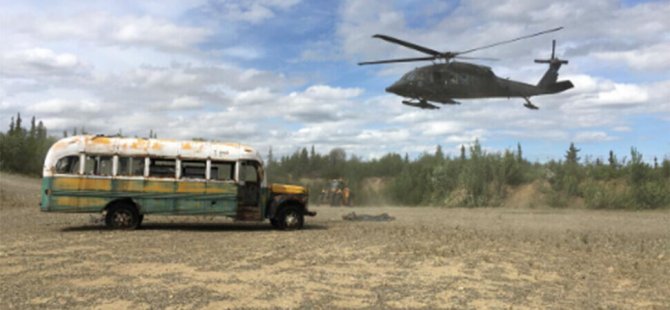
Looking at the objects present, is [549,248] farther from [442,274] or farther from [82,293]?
[82,293]

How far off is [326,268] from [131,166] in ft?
26.4

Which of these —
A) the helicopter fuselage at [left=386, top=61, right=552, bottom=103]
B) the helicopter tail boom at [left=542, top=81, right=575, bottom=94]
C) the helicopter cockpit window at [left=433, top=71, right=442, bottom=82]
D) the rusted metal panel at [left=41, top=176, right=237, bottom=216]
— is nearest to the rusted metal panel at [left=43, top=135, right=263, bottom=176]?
the rusted metal panel at [left=41, top=176, right=237, bottom=216]

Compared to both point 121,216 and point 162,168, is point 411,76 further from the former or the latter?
point 121,216

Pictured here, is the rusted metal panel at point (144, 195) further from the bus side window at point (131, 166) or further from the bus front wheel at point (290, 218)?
the bus front wheel at point (290, 218)

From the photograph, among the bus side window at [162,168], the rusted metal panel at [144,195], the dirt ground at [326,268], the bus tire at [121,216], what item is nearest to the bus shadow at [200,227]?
the dirt ground at [326,268]

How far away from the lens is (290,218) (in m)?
17.4

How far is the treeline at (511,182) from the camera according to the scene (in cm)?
3262

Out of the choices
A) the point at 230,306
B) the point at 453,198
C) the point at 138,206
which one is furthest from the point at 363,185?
the point at 230,306

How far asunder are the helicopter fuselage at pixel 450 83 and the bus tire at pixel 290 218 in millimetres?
10464

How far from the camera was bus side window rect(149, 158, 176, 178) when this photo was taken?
1614 centimetres

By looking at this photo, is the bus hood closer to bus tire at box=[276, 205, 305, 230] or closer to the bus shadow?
bus tire at box=[276, 205, 305, 230]

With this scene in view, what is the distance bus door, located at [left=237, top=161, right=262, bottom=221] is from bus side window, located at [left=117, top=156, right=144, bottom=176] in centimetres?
286

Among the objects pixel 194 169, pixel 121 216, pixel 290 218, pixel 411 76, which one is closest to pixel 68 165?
pixel 121 216

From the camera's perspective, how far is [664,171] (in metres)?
35.0
